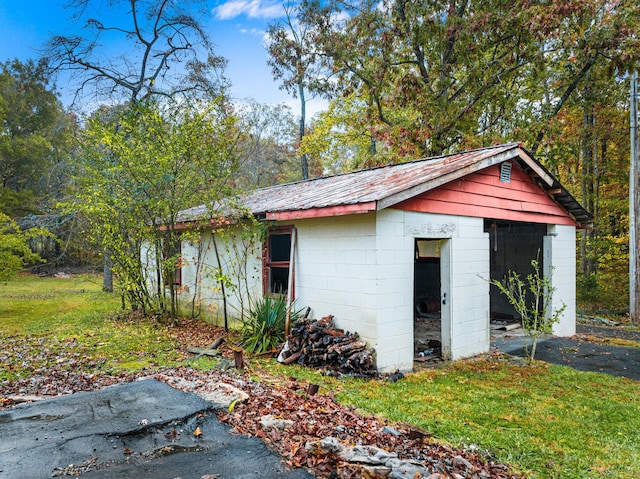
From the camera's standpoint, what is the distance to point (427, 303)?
1241 centimetres

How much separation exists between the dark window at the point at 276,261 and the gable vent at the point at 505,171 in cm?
435

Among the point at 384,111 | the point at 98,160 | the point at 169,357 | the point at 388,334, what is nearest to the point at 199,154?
the point at 98,160

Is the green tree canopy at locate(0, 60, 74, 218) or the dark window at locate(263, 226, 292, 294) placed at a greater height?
the green tree canopy at locate(0, 60, 74, 218)

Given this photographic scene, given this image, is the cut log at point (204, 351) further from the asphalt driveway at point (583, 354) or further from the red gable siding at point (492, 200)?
the asphalt driveway at point (583, 354)

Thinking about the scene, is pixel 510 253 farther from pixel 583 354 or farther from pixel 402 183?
pixel 402 183

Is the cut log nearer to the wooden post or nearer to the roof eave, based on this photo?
the roof eave

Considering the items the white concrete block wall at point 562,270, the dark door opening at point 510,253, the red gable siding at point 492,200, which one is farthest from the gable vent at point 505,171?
the dark door opening at point 510,253

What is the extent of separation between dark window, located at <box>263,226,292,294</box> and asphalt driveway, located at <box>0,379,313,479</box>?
162 inches

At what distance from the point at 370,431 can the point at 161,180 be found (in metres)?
6.28

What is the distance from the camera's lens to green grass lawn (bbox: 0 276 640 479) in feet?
11.9

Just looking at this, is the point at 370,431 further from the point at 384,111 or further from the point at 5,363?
the point at 384,111

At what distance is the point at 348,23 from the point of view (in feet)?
48.5

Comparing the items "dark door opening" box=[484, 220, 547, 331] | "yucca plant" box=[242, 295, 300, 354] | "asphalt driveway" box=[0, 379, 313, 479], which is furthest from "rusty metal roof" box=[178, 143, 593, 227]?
"asphalt driveway" box=[0, 379, 313, 479]

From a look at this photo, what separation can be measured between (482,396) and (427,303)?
7249 mm
